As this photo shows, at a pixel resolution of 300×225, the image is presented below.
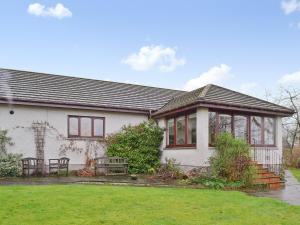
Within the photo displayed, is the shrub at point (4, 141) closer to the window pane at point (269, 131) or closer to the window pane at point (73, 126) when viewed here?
the window pane at point (73, 126)

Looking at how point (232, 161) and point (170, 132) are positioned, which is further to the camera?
point (170, 132)

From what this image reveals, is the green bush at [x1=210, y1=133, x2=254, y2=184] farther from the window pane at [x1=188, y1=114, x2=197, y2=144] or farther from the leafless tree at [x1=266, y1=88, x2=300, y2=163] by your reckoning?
the leafless tree at [x1=266, y1=88, x2=300, y2=163]

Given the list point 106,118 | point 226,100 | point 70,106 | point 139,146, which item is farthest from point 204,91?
point 70,106

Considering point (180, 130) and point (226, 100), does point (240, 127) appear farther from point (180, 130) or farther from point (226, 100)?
point (180, 130)

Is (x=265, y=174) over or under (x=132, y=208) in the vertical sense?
under

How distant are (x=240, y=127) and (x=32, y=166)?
33.5 feet

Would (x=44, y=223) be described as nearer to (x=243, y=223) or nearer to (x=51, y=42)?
(x=243, y=223)

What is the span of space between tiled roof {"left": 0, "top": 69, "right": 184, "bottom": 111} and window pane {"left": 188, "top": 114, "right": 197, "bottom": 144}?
4.13 m

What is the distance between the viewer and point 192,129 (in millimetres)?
16828

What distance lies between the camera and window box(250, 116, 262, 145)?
683 inches

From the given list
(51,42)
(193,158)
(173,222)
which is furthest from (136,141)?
(173,222)

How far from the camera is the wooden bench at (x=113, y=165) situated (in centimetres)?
1776

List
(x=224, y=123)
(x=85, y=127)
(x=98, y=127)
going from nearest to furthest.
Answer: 1. (x=224, y=123)
2. (x=85, y=127)
3. (x=98, y=127)

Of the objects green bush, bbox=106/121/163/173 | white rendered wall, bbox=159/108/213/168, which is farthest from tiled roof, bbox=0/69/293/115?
green bush, bbox=106/121/163/173
